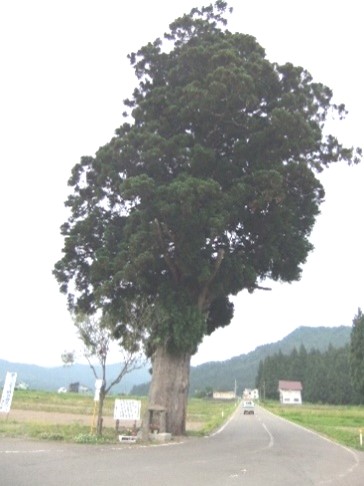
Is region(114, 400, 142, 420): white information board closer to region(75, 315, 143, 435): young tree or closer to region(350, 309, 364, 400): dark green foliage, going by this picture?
region(75, 315, 143, 435): young tree

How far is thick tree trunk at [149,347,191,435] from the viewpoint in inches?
902

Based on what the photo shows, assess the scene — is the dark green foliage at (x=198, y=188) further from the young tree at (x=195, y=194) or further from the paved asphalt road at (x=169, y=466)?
the paved asphalt road at (x=169, y=466)

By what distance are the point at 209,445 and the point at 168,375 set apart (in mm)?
4793

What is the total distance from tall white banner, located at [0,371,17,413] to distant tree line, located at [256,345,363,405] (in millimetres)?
66804

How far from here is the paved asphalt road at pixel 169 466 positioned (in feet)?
33.6

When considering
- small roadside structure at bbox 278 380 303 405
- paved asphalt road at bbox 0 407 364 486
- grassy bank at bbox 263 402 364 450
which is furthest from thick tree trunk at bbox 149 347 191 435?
small roadside structure at bbox 278 380 303 405

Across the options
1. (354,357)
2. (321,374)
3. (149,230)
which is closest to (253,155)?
(149,230)

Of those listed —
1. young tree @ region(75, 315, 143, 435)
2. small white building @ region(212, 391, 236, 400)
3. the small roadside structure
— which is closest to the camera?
young tree @ region(75, 315, 143, 435)

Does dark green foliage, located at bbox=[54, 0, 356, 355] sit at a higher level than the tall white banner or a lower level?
higher

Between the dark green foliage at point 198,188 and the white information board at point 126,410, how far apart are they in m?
2.44

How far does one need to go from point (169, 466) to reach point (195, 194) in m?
10.9

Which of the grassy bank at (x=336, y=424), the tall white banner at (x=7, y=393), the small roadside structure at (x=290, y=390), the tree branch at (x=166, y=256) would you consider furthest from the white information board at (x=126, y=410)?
the small roadside structure at (x=290, y=390)

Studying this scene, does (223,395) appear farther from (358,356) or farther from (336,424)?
(336,424)

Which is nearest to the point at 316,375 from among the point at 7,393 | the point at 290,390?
the point at 290,390
